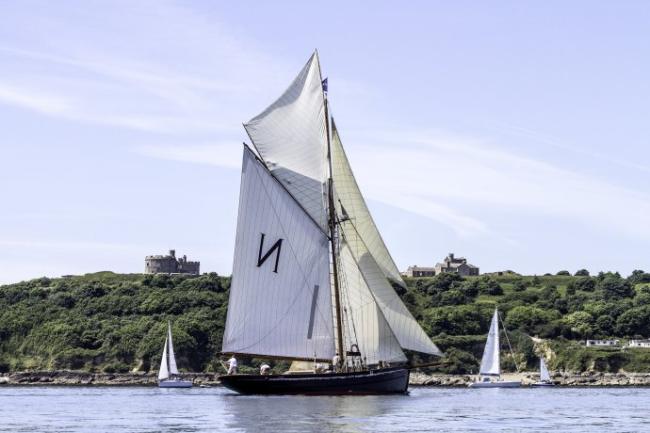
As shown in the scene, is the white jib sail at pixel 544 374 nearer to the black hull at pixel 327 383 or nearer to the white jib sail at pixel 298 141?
the black hull at pixel 327 383

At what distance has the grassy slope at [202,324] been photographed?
6255 inches

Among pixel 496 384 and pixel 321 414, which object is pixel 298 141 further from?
pixel 496 384

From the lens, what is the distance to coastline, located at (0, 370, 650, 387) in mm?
147500

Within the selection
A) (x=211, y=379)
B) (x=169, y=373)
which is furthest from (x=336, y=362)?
(x=211, y=379)

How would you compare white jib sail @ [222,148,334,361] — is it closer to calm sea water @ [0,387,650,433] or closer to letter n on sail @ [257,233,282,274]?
letter n on sail @ [257,233,282,274]

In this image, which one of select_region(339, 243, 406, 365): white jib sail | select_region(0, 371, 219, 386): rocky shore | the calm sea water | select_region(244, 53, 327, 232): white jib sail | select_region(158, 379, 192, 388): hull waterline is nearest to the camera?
the calm sea water

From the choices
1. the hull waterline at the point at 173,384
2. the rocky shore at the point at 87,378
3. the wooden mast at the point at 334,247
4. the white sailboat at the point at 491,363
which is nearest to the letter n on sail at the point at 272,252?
the wooden mast at the point at 334,247

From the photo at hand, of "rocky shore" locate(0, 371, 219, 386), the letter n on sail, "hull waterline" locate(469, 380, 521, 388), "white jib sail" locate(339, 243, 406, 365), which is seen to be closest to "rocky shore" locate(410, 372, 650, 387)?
"hull waterline" locate(469, 380, 521, 388)

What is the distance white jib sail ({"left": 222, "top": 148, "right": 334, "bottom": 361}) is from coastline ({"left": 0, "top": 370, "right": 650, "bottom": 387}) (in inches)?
2212

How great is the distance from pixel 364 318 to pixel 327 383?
4860 mm

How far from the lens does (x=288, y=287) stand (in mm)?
88125

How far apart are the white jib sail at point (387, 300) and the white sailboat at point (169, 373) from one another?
5105 centimetres

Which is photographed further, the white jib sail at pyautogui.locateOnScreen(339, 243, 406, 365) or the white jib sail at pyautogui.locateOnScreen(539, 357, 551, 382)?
the white jib sail at pyautogui.locateOnScreen(539, 357, 551, 382)

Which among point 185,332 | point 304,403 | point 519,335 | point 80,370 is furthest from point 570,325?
point 304,403
